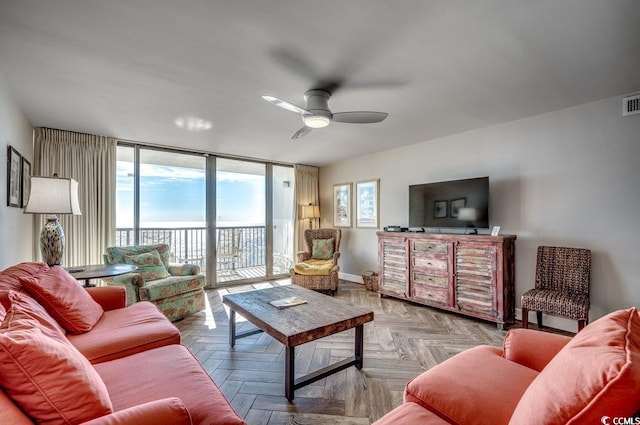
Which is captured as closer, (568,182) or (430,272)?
(568,182)

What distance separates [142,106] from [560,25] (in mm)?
3335

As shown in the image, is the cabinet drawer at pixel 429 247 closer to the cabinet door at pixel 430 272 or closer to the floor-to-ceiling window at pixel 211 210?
→ the cabinet door at pixel 430 272

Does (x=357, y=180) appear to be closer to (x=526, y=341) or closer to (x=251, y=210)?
(x=251, y=210)

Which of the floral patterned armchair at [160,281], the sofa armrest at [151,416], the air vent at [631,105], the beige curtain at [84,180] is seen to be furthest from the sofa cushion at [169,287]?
the air vent at [631,105]

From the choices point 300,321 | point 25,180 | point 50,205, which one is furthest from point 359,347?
point 25,180

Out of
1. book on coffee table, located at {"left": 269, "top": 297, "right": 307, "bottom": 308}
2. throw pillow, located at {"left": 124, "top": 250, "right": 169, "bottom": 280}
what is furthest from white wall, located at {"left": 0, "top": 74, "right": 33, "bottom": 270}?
book on coffee table, located at {"left": 269, "top": 297, "right": 307, "bottom": 308}

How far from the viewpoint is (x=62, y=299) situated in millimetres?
1787

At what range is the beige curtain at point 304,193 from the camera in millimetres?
5871

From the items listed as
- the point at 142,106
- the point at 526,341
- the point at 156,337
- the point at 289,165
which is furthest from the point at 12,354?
the point at 289,165

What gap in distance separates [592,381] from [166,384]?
153 cm

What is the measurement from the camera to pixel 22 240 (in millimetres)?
3004

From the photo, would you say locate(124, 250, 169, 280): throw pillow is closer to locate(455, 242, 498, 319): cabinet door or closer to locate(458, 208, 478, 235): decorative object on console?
locate(455, 242, 498, 319): cabinet door

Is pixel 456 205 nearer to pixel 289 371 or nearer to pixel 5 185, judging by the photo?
pixel 289 371

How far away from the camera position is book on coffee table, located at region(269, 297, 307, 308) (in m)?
2.47
